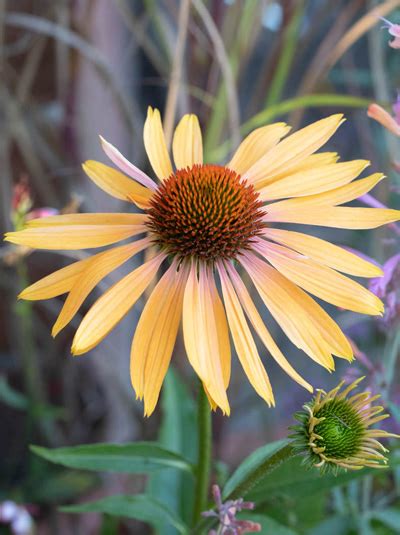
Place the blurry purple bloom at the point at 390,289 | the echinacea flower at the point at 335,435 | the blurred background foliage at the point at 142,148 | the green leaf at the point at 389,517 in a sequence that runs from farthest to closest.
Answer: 1. the blurred background foliage at the point at 142,148
2. the green leaf at the point at 389,517
3. the blurry purple bloom at the point at 390,289
4. the echinacea flower at the point at 335,435

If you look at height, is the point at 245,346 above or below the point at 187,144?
below

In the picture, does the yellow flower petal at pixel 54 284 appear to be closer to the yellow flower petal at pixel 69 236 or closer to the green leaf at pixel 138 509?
the yellow flower petal at pixel 69 236

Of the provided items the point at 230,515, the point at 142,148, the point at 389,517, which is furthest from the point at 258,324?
the point at 142,148

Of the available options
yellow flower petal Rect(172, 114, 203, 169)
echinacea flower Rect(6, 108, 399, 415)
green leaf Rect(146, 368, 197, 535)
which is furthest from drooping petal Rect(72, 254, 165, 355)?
green leaf Rect(146, 368, 197, 535)

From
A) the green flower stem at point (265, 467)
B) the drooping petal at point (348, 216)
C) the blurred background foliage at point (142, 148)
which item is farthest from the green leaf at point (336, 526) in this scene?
the drooping petal at point (348, 216)

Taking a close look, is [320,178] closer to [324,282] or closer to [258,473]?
[324,282]

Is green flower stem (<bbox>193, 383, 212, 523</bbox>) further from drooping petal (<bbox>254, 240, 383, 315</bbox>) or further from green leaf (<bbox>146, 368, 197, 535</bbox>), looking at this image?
green leaf (<bbox>146, 368, 197, 535</bbox>)

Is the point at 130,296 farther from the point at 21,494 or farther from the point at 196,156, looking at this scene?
the point at 21,494
